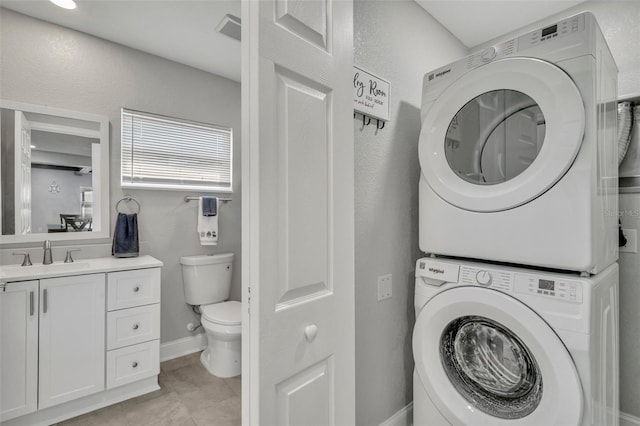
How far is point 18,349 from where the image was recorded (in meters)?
1.65

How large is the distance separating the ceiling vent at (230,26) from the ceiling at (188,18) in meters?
0.04

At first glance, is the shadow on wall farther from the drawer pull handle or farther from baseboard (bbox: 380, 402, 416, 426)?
the drawer pull handle

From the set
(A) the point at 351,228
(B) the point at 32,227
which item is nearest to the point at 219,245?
(B) the point at 32,227

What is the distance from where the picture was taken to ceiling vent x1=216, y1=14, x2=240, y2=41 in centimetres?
202

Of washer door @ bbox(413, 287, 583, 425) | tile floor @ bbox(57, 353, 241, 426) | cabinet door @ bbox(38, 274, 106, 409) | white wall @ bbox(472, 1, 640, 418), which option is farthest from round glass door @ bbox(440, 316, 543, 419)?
cabinet door @ bbox(38, 274, 106, 409)

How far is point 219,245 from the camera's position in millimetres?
2850

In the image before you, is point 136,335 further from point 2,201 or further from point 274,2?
point 274,2

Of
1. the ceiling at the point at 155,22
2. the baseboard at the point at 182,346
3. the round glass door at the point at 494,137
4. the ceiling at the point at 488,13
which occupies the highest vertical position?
the ceiling at the point at 155,22

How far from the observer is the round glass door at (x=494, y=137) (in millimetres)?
1198

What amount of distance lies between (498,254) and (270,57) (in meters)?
1.08

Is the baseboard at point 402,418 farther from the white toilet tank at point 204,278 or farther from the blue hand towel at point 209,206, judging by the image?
the blue hand towel at point 209,206

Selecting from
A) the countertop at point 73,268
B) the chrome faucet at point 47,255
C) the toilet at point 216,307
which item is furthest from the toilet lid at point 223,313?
the chrome faucet at point 47,255

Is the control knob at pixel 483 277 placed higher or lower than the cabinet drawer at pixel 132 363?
higher

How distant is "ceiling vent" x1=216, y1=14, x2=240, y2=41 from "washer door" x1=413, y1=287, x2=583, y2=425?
6.88 ft
